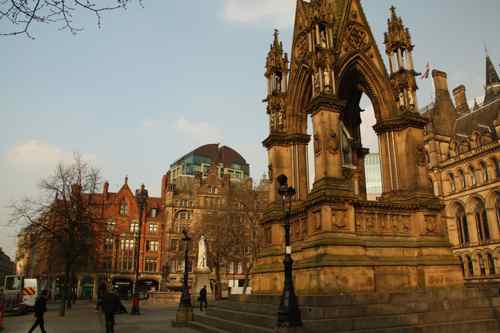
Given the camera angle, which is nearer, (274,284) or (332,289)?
→ (332,289)

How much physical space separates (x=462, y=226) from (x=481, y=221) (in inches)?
125

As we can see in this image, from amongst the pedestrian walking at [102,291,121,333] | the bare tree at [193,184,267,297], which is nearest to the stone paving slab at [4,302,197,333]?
the pedestrian walking at [102,291,121,333]

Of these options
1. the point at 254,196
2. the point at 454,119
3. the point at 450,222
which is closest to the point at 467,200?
the point at 450,222

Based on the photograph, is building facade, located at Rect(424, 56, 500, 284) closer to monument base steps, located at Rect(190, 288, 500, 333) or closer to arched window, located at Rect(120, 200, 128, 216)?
monument base steps, located at Rect(190, 288, 500, 333)

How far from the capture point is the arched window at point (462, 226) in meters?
49.8

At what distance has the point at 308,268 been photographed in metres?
12.2

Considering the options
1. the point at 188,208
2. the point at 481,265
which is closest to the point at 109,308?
the point at 481,265

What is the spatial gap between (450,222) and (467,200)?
3.97m

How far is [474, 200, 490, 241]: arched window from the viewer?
153 ft

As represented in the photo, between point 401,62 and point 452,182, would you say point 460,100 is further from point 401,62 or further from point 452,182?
point 401,62


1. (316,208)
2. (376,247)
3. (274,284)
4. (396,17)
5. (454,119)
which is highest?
(454,119)

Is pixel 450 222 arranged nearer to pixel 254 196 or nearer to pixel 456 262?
pixel 254 196

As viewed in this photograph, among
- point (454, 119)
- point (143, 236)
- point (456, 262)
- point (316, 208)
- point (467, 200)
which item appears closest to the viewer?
point (316, 208)

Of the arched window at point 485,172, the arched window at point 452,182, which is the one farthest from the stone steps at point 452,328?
the arched window at point 452,182
